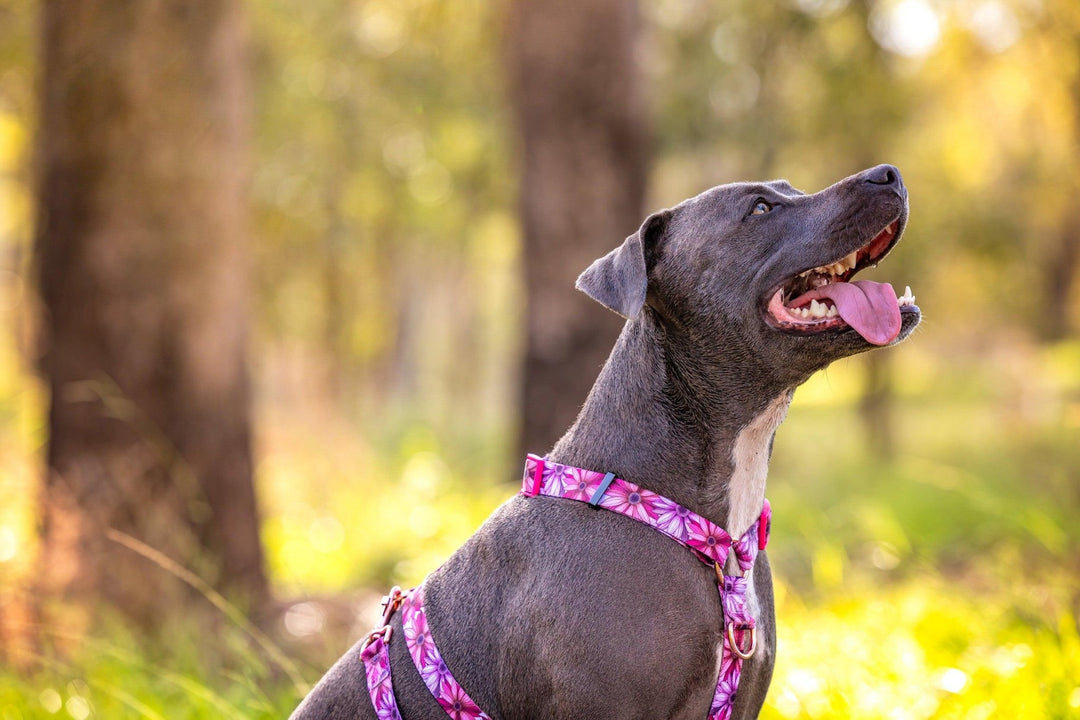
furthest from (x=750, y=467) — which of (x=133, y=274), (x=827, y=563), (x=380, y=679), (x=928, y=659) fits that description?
(x=133, y=274)

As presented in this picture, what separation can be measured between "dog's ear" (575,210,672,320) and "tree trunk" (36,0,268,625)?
11.6 ft

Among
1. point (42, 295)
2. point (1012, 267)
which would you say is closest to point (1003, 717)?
point (42, 295)

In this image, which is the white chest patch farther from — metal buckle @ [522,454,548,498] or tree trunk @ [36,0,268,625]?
tree trunk @ [36,0,268,625]

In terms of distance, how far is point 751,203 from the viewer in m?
2.86

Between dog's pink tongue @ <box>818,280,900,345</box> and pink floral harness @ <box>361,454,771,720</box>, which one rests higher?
dog's pink tongue @ <box>818,280,900,345</box>

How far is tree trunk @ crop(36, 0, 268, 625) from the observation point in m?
5.57

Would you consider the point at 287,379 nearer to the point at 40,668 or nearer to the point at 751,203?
the point at 40,668

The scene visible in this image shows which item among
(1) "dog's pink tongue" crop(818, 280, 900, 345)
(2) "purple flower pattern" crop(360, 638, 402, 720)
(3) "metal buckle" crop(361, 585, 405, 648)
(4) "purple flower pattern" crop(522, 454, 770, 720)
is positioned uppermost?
(1) "dog's pink tongue" crop(818, 280, 900, 345)

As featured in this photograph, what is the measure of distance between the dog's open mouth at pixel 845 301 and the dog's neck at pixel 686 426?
0.18 meters

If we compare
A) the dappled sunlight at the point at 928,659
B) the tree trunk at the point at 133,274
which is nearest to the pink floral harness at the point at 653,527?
the dappled sunlight at the point at 928,659

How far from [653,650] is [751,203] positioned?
4.04ft

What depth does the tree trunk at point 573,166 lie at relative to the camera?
7922mm

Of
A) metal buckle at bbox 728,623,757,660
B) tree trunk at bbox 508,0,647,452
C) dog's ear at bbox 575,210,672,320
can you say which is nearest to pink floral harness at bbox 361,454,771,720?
metal buckle at bbox 728,623,757,660

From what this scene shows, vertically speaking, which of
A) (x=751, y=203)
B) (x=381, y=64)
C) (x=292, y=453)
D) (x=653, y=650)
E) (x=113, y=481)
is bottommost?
(x=292, y=453)
